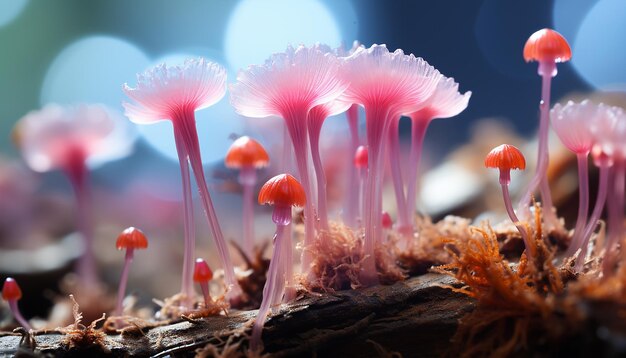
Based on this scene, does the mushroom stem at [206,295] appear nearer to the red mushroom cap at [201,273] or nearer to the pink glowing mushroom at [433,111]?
the red mushroom cap at [201,273]

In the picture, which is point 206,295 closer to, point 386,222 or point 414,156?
point 386,222

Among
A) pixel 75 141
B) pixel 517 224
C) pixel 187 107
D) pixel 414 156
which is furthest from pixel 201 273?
pixel 75 141

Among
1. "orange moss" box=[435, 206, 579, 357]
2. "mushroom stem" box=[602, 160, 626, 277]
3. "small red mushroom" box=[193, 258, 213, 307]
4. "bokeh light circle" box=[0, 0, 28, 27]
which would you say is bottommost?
"orange moss" box=[435, 206, 579, 357]

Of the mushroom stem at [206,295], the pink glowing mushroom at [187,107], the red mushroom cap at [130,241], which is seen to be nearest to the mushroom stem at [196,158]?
the pink glowing mushroom at [187,107]

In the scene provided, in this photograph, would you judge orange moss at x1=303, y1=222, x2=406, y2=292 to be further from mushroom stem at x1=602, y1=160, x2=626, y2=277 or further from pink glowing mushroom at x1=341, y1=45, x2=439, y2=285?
mushroom stem at x1=602, y1=160, x2=626, y2=277

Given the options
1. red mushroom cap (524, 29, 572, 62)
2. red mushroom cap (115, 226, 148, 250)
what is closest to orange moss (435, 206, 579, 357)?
red mushroom cap (524, 29, 572, 62)
